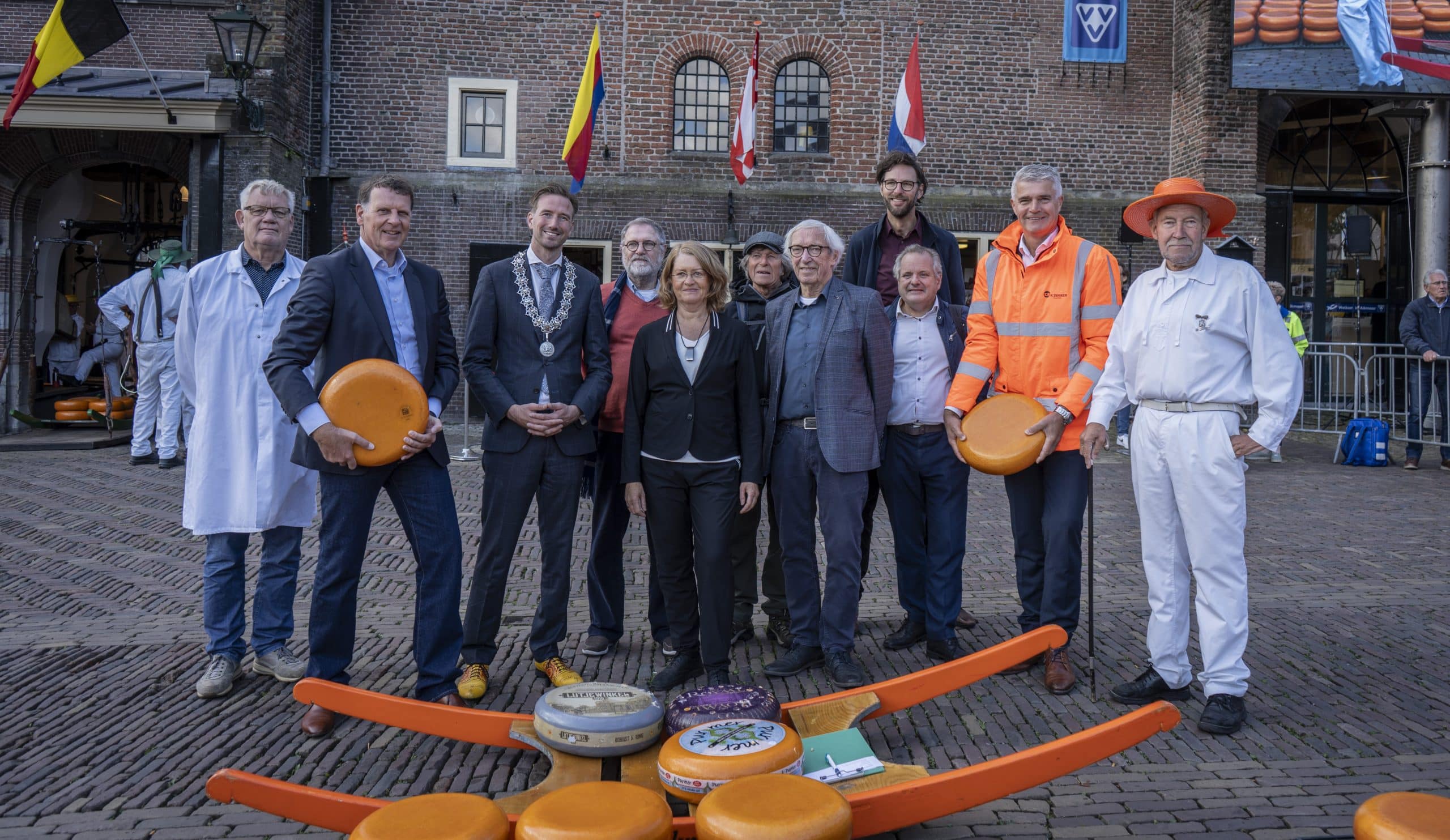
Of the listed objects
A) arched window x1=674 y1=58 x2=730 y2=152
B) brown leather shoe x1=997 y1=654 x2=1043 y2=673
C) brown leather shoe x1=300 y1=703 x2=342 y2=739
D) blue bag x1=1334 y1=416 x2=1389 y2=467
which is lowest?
brown leather shoe x1=300 y1=703 x2=342 y2=739

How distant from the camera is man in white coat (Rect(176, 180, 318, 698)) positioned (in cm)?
426

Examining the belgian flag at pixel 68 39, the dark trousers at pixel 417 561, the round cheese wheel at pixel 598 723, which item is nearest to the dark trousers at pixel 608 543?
the dark trousers at pixel 417 561

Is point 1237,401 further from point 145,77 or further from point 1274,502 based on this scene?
point 145,77

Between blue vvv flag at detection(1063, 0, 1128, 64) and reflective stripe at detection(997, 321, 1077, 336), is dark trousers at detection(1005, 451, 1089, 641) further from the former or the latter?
blue vvv flag at detection(1063, 0, 1128, 64)

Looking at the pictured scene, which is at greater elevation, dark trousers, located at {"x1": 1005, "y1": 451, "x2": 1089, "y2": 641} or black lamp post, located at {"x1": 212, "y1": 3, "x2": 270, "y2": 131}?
black lamp post, located at {"x1": 212, "y1": 3, "x2": 270, "y2": 131}

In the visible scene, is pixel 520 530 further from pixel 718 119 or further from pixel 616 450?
pixel 718 119

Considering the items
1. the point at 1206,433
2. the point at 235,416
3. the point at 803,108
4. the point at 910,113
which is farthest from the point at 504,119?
the point at 1206,433

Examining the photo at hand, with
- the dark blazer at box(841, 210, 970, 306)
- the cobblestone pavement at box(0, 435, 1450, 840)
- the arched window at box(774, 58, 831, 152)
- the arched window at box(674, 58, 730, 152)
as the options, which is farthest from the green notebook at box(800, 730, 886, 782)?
the arched window at box(774, 58, 831, 152)

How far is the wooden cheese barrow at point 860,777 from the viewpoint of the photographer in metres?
2.53

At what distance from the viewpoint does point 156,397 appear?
35.5 ft

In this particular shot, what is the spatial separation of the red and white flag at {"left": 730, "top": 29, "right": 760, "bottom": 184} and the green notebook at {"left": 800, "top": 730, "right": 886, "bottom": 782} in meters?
11.7

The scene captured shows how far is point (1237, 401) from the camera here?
12.7 ft

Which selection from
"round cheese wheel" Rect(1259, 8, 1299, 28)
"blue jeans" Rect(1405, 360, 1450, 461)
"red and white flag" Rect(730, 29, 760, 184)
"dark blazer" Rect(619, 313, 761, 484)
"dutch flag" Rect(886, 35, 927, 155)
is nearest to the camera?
"dark blazer" Rect(619, 313, 761, 484)

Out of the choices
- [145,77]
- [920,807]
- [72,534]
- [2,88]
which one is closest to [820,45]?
[145,77]
